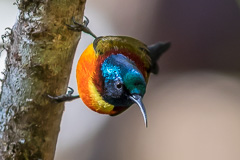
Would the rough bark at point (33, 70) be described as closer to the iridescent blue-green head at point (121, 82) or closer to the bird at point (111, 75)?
the bird at point (111, 75)

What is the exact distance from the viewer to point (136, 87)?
6.88 ft

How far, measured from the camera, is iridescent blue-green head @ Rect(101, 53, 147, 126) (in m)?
2.10

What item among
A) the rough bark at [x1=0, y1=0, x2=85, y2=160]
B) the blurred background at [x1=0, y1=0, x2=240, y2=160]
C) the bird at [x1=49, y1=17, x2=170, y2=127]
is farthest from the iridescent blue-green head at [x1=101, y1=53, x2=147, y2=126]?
the blurred background at [x1=0, y1=0, x2=240, y2=160]

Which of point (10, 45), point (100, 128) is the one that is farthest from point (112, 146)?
point (10, 45)

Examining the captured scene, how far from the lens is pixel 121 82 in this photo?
218 centimetres

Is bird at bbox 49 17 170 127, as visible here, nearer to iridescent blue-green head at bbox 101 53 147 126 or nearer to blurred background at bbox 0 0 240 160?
iridescent blue-green head at bbox 101 53 147 126

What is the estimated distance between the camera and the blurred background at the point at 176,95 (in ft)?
15.7

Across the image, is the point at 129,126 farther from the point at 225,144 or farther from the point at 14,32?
the point at 14,32

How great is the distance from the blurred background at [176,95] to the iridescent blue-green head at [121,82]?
7.92 feet

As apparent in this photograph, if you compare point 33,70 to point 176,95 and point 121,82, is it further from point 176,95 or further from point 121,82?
point 176,95

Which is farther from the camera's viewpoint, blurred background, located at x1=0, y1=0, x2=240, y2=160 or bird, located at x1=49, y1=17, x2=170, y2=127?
blurred background, located at x1=0, y1=0, x2=240, y2=160

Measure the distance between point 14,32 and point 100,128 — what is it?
268 centimetres

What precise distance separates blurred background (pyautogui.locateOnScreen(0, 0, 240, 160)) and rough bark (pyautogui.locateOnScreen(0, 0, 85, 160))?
7.96 ft

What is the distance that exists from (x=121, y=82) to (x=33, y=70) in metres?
0.52
